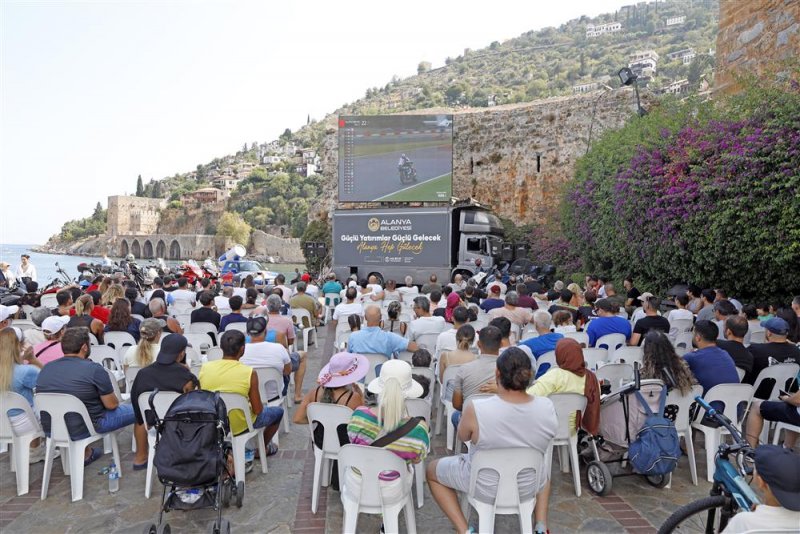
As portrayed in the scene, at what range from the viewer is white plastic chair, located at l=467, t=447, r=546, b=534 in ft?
8.91

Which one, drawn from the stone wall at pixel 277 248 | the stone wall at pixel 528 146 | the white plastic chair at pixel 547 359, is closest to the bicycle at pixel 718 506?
the white plastic chair at pixel 547 359

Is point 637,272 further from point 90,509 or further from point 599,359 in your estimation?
point 90,509

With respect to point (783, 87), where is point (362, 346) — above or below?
below

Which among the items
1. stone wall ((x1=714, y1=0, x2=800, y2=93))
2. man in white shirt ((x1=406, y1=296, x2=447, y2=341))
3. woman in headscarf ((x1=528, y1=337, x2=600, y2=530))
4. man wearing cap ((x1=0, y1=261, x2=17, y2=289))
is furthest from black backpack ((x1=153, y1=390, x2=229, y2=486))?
man wearing cap ((x1=0, y1=261, x2=17, y2=289))

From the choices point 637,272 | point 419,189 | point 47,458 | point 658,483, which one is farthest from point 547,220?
point 47,458

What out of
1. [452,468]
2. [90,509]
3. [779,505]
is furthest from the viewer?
[90,509]

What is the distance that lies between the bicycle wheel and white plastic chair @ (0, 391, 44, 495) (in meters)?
4.28

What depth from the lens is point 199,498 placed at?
3055 millimetres

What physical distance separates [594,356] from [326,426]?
312 cm

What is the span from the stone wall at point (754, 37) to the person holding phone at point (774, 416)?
21.6ft

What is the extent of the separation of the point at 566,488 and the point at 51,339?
4980 mm

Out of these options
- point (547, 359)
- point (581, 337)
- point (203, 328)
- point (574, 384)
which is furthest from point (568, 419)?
point (203, 328)

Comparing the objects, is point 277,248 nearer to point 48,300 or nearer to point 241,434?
point 48,300

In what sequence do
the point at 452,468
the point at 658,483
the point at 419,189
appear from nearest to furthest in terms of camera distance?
the point at 452,468 < the point at 658,483 < the point at 419,189
